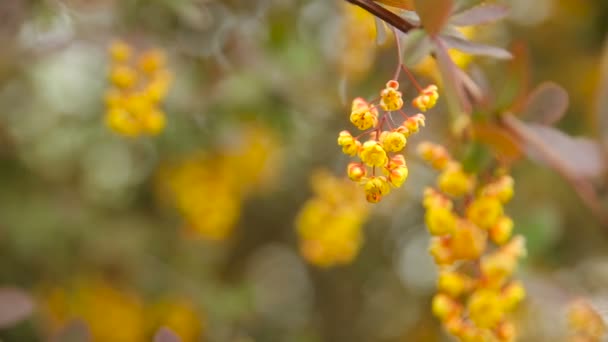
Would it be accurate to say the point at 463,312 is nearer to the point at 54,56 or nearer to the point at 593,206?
the point at 593,206

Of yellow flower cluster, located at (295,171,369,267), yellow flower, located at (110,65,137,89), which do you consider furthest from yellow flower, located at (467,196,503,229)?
yellow flower, located at (110,65,137,89)

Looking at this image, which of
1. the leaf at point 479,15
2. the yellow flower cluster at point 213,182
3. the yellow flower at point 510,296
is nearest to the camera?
the leaf at point 479,15

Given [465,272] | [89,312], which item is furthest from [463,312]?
[89,312]

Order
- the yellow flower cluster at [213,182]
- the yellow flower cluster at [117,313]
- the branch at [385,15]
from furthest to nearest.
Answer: the yellow flower cluster at [117,313] < the yellow flower cluster at [213,182] < the branch at [385,15]

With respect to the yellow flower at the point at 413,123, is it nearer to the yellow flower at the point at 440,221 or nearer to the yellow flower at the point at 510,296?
the yellow flower at the point at 440,221

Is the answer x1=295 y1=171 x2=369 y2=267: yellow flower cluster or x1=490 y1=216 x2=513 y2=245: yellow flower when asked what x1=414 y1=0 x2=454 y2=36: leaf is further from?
x1=295 y1=171 x2=369 y2=267: yellow flower cluster

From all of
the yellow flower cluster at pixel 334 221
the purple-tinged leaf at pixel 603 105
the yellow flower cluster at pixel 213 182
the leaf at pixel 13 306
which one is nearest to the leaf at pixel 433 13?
the purple-tinged leaf at pixel 603 105
